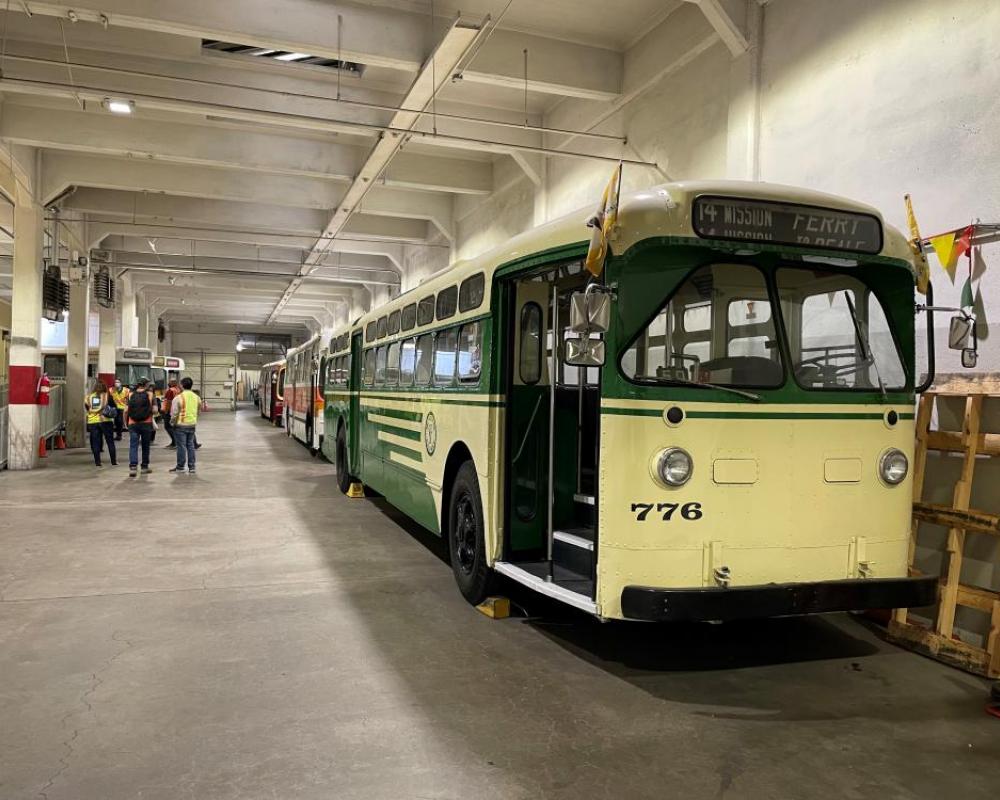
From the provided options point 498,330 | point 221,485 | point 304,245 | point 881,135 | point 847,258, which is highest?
point 304,245

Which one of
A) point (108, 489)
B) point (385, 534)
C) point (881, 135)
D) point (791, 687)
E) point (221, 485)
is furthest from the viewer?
point (221, 485)

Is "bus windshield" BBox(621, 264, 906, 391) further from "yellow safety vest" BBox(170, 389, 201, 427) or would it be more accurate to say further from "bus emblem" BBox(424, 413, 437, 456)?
"yellow safety vest" BBox(170, 389, 201, 427)

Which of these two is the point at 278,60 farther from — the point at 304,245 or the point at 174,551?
the point at 304,245

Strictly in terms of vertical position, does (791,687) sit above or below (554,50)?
below

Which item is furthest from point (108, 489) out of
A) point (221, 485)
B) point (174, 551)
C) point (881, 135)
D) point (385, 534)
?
point (881, 135)

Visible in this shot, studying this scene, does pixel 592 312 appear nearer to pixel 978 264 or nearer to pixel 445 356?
pixel 445 356

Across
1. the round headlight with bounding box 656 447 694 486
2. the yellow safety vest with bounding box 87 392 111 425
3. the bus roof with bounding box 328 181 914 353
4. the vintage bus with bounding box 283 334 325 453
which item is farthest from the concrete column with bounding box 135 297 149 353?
the round headlight with bounding box 656 447 694 486

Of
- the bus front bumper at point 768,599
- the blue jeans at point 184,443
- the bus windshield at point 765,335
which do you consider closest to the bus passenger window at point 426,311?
the bus windshield at point 765,335

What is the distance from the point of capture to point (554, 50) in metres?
10.8

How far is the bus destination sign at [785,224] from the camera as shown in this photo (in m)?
4.28

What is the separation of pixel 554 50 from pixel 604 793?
10200 millimetres

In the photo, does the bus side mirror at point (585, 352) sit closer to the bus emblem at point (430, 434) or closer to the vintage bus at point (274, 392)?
the bus emblem at point (430, 434)

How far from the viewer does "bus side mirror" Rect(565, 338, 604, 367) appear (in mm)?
4012

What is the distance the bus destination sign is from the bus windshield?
7.9 inches
